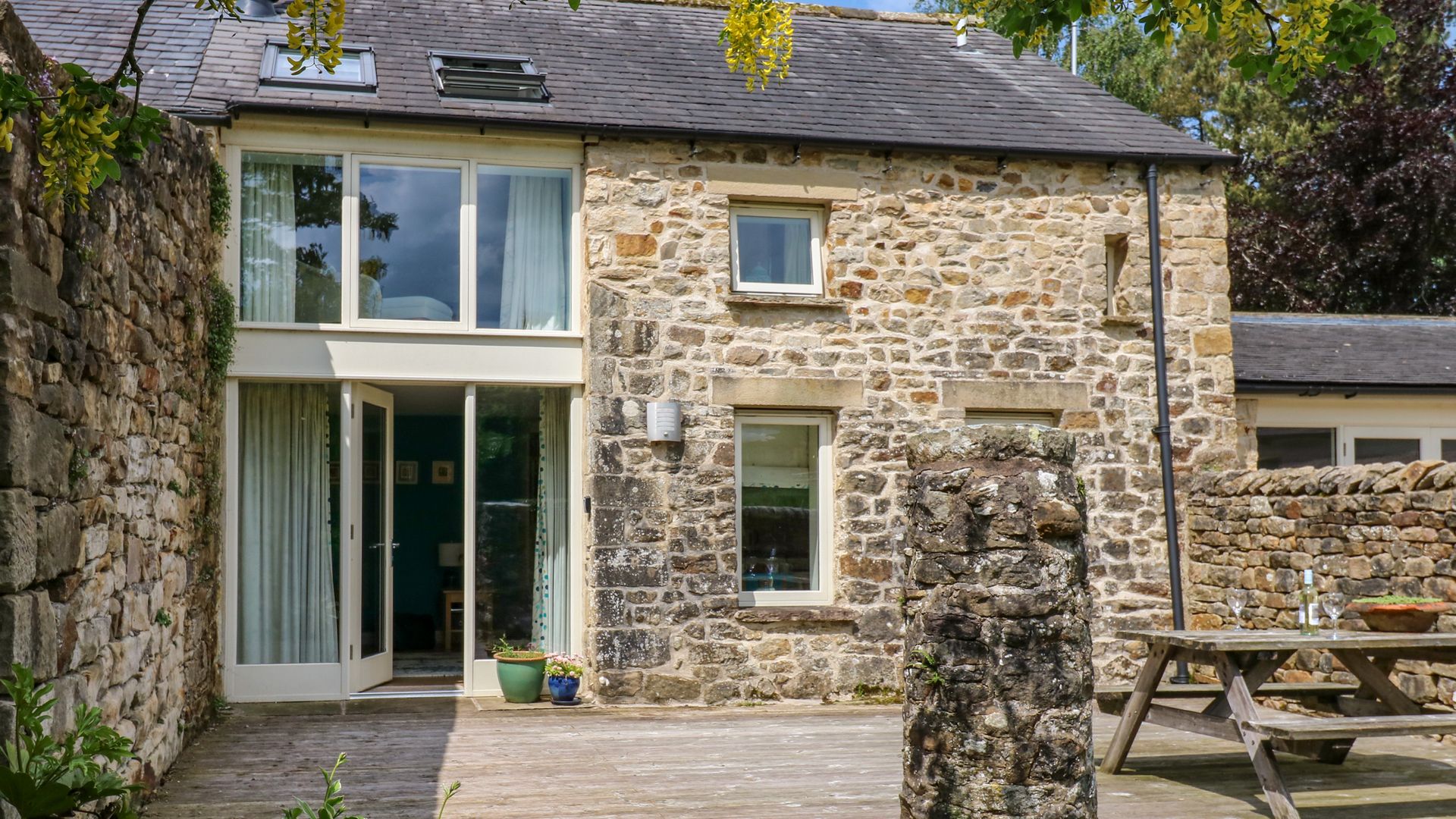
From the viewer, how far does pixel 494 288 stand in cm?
961

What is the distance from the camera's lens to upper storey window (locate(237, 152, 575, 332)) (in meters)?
9.27

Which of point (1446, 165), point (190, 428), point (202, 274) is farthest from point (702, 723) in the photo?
point (1446, 165)

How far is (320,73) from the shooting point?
9508 mm

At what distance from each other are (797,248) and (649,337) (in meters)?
1.42

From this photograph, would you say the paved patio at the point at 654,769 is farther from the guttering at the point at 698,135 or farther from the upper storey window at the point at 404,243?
the guttering at the point at 698,135

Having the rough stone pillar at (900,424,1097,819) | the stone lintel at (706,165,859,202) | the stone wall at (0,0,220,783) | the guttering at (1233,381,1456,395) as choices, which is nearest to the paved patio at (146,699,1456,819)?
the stone wall at (0,0,220,783)

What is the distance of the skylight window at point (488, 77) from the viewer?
9.73m

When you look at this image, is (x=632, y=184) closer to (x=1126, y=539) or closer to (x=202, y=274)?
(x=202, y=274)

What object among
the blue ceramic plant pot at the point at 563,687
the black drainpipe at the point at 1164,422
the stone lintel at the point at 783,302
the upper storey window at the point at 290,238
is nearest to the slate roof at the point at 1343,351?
the black drainpipe at the point at 1164,422

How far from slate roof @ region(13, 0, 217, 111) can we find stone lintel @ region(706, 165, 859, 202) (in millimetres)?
3732

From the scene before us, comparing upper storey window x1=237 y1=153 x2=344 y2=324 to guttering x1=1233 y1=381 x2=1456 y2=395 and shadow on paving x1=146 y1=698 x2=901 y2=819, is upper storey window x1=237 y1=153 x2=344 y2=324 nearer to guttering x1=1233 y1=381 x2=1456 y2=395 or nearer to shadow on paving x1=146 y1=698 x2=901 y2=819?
shadow on paving x1=146 y1=698 x2=901 y2=819

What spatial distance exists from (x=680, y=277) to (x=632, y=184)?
0.76 meters

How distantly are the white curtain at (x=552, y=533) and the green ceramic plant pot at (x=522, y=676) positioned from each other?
1.25 feet

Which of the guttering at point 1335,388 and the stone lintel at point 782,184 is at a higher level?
the stone lintel at point 782,184
